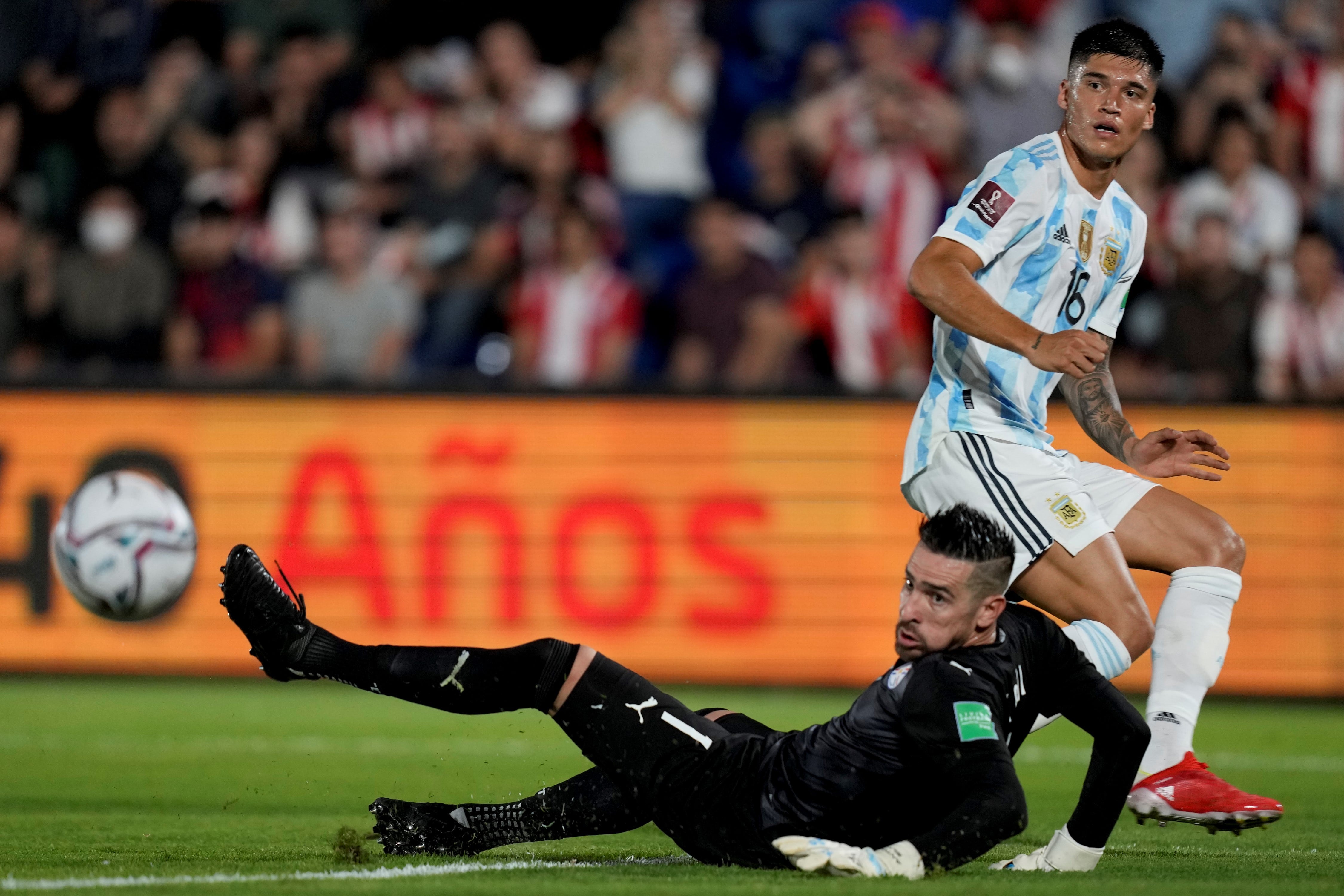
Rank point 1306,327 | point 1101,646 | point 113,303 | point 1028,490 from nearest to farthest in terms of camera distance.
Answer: point 1101,646, point 1028,490, point 1306,327, point 113,303

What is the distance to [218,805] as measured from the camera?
6.88m

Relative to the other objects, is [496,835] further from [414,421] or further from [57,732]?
[414,421]

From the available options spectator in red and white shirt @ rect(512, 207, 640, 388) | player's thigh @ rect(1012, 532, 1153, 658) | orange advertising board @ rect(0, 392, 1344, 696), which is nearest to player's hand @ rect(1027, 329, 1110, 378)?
player's thigh @ rect(1012, 532, 1153, 658)

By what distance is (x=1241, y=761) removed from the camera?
337 inches

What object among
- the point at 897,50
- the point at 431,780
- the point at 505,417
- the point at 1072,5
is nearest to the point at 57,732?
the point at 431,780

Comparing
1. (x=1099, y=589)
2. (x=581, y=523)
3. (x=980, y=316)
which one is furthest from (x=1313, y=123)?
(x=980, y=316)

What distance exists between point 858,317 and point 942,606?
24.1 ft

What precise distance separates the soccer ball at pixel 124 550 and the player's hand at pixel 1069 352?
312cm

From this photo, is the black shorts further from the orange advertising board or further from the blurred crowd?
the blurred crowd

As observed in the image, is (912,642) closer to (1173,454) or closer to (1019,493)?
(1019,493)

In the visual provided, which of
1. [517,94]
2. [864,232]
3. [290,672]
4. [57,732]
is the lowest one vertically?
[57,732]

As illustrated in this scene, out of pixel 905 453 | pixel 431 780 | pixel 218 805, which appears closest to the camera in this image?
pixel 905 453

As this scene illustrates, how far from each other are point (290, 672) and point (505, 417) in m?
6.42

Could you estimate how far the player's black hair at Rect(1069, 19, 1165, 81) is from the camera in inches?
223
